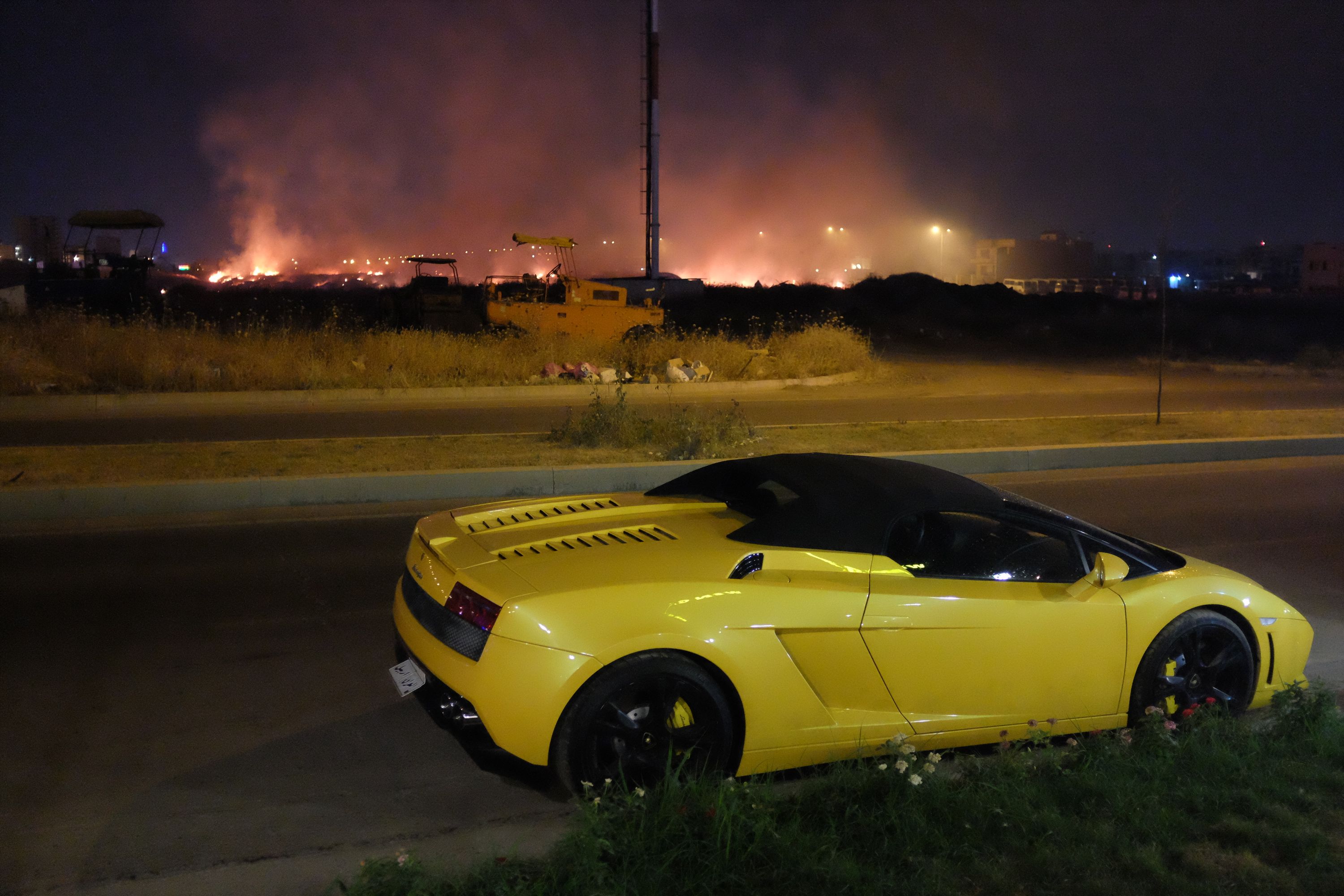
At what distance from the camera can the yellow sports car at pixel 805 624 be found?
12.0ft

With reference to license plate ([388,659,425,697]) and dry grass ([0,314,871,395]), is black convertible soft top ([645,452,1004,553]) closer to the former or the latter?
license plate ([388,659,425,697])

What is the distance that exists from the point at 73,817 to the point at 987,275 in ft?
403

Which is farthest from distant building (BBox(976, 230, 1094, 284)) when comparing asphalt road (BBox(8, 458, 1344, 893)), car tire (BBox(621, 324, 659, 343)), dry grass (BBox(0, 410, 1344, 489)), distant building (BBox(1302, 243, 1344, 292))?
asphalt road (BBox(8, 458, 1344, 893))

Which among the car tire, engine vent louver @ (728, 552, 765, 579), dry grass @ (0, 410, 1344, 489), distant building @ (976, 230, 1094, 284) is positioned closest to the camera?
engine vent louver @ (728, 552, 765, 579)

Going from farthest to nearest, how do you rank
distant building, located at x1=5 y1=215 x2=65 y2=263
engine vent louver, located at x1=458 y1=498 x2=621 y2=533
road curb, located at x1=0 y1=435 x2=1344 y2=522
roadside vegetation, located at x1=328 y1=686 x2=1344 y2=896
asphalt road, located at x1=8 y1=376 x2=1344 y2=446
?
1. distant building, located at x1=5 y1=215 x2=65 y2=263
2. asphalt road, located at x1=8 y1=376 x2=1344 y2=446
3. road curb, located at x1=0 y1=435 x2=1344 y2=522
4. engine vent louver, located at x1=458 y1=498 x2=621 y2=533
5. roadside vegetation, located at x1=328 y1=686 x2=1344 y2=896

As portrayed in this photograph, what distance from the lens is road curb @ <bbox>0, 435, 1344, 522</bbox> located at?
29.8 feet

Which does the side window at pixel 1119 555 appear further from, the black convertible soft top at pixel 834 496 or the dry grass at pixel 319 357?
the dry grass at pixel 319 357

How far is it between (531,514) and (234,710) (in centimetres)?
165

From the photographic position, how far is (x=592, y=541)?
4.25m

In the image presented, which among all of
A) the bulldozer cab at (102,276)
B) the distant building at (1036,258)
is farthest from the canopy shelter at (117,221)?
the distant building at (1036,258)

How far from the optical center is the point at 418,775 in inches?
168

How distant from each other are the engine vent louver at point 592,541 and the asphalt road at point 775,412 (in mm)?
9782

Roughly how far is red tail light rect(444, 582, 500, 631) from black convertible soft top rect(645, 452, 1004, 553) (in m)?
1.03

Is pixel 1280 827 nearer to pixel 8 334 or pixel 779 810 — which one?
pixel 779 810
